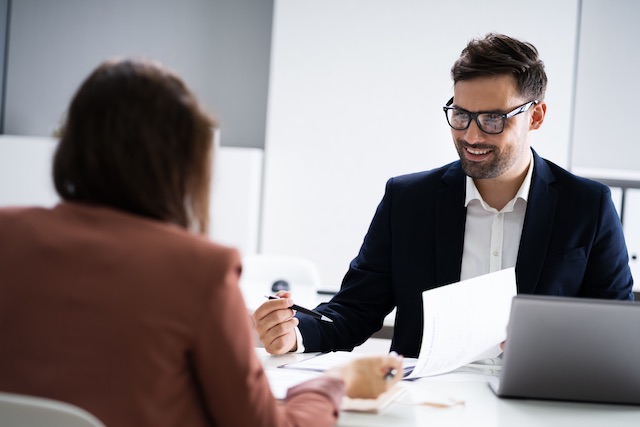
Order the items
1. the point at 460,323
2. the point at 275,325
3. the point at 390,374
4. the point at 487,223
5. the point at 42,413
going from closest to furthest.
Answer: the point at 42,413 → the point at 390,374 → the point at 460,323 → the point at 275,325 → the point at 487,223

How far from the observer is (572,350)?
163 cm

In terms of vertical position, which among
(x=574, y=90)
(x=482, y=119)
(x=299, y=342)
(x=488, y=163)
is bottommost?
(x=299, y=342)

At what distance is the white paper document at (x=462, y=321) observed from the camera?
1746mm

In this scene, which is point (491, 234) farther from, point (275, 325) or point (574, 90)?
point (574, 90)

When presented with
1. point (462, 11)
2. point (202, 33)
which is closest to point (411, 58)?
point (462, 11)

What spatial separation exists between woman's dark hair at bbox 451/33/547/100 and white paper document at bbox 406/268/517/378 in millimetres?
715

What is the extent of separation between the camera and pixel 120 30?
17.7 ft

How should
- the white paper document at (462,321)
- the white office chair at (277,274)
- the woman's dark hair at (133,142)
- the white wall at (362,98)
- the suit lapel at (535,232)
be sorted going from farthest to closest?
the white wall at (362,98), the white office chair at (277,274), the suit lapel at (535,232), the white paper document at (462,321), the woman's dark hair at (133,142)

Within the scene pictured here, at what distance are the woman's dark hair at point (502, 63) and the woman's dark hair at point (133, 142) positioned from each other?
4.18ft

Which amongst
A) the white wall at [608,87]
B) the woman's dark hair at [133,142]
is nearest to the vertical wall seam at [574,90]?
the white wall at [608,87]

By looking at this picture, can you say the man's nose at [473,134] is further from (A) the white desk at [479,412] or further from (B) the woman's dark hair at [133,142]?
(B) the woman's dark hair at [133,142]

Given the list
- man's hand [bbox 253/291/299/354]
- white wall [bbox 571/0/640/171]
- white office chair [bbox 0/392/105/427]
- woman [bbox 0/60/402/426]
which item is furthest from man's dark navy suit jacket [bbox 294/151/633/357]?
white wall [bbox 571/0/640/171]

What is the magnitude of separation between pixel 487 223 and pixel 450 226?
12 cm

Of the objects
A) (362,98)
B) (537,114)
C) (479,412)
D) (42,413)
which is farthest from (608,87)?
(42,413)
